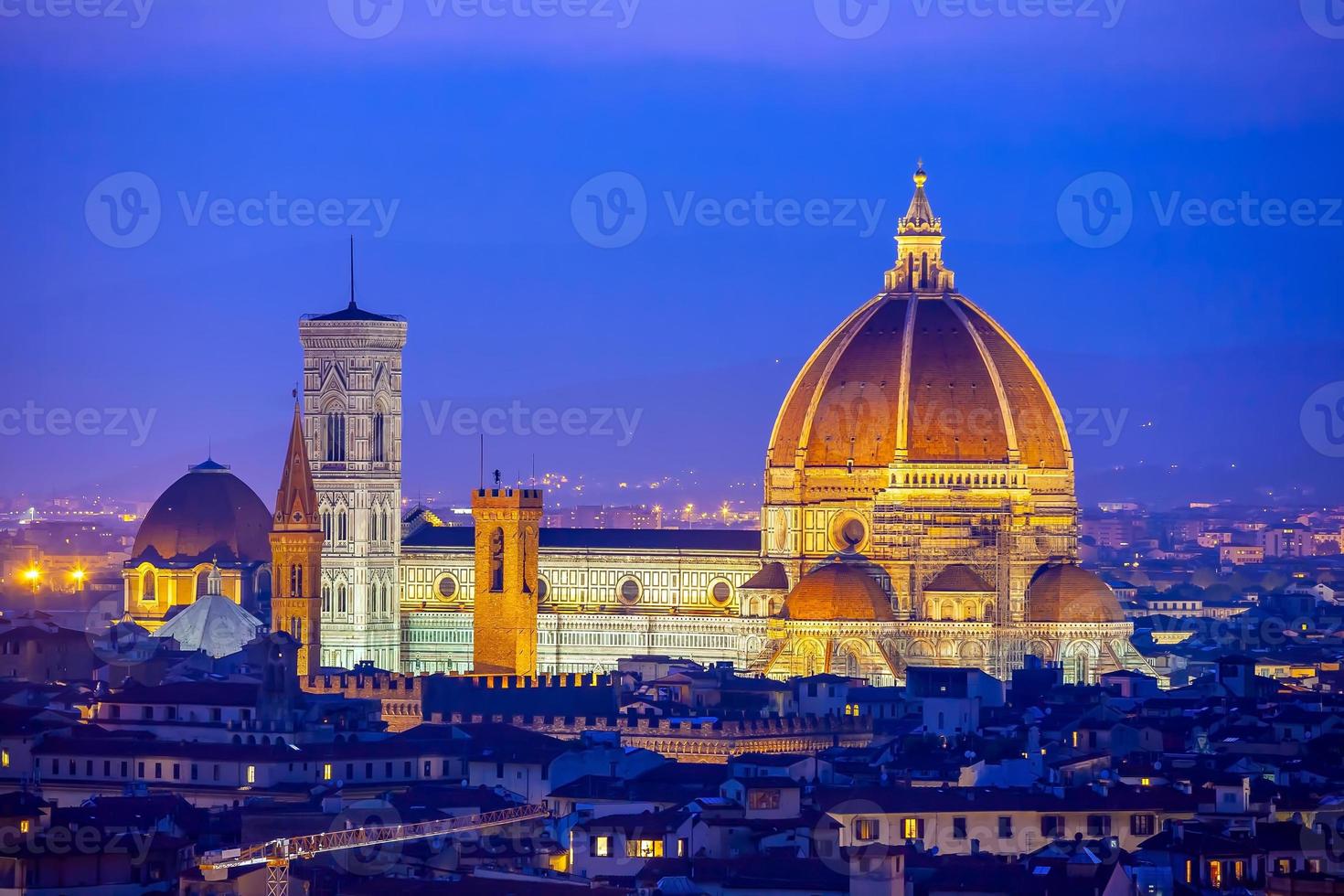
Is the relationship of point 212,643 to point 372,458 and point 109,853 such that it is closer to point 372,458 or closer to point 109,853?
point 372,458

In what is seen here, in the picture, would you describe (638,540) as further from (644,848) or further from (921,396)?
(644,848)

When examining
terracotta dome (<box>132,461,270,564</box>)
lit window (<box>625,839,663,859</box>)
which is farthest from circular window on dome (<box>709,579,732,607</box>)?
lit window (<box>625,839,663,859</box>)

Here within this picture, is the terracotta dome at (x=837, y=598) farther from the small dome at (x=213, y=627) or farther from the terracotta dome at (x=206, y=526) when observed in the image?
the terracotta dome at (x=206, y=526)

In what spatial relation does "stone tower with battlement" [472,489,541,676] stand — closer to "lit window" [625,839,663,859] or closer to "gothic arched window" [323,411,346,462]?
"gothic arched window" [323,411,346,462]

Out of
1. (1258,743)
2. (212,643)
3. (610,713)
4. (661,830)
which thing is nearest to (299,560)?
(212,643)

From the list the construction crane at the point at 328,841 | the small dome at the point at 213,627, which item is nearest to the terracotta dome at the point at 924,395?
the small dome at the point at 213,627
